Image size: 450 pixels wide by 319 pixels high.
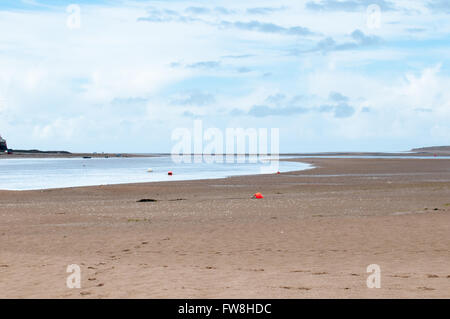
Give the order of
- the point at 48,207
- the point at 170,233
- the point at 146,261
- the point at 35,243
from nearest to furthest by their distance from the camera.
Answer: the point at 146,261
the point at 35,243
the point at 170,233
the point at 48,207

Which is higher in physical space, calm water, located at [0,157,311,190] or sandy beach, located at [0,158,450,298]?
calm water, located at [0,157,311,190]

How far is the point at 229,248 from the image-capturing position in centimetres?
1391

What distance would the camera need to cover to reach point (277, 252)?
43.7 feet

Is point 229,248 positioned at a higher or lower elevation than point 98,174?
lower

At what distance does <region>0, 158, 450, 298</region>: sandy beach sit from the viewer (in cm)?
964

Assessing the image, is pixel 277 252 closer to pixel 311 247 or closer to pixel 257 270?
pixel 311 247

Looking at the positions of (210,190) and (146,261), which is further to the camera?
(210,190)

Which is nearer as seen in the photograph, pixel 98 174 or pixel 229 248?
pixel 229 248

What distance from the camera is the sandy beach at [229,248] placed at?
9.64 meters

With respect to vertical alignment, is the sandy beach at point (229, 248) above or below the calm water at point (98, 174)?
below

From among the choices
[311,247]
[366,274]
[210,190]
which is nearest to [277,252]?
[311,247]

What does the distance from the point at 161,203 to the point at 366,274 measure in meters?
16.8

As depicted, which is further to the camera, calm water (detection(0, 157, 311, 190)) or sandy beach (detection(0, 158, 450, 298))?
calm water (detection(0, 157, 311, 190))

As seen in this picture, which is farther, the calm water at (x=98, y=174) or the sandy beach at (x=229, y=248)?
the calm water at (x=98, y=174)
